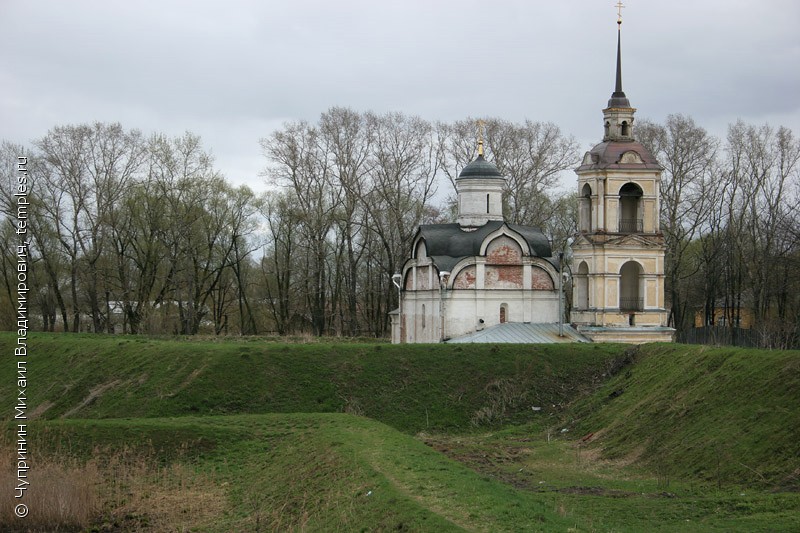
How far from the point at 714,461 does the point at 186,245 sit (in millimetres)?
32766

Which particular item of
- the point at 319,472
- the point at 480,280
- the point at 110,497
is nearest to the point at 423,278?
the point at 480,280

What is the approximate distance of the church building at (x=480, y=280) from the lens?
113 ft

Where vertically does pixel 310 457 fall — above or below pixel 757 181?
below

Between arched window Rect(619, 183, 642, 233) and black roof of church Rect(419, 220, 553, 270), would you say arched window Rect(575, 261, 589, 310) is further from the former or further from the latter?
arched window Rect(619, 183, 642, 233)

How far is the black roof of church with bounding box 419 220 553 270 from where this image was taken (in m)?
35.0

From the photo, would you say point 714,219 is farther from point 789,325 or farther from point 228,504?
point 228,504

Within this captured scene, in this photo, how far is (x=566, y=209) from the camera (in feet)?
174

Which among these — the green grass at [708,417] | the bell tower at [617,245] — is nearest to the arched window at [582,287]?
the bell tower at [617,245]

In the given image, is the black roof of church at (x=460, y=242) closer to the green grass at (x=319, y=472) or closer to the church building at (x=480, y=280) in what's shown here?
the church building at (x=480, y=280)

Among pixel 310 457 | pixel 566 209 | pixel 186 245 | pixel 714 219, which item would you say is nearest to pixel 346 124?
pixel 186 245

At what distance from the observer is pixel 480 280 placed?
34.7m

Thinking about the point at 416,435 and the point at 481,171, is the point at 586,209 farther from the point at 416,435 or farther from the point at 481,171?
the point at 416,435

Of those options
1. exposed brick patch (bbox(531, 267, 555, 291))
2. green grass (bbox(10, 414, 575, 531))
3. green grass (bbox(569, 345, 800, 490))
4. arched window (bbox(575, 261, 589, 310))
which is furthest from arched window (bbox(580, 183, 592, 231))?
green grass (bbox(10, 414, 575, 531))

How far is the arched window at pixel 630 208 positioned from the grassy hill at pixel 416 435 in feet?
21.0
